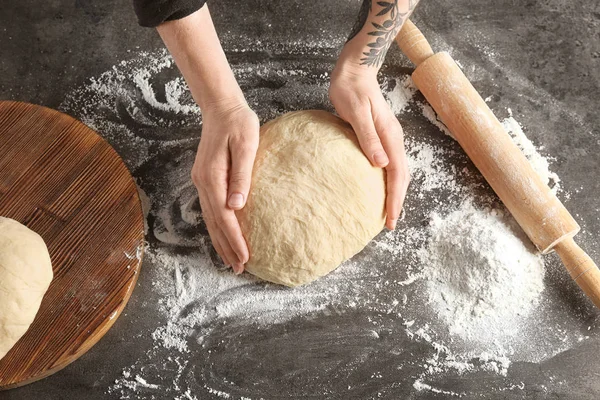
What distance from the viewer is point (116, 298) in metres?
1.55

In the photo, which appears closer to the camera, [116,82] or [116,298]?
[116,298]

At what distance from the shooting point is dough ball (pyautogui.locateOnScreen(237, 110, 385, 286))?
4.85ft

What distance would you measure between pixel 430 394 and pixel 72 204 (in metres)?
1.21

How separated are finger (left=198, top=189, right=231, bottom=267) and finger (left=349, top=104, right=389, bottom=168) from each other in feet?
1.56

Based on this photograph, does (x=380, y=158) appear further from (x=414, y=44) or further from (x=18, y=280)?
(x=18, y=280)

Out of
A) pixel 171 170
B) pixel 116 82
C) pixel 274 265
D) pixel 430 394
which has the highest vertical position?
pixel 116 82

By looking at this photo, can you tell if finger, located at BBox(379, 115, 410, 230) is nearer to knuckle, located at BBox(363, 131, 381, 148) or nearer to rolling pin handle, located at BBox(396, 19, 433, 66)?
knuckle, located at BBox(363, 131, 381, 148)

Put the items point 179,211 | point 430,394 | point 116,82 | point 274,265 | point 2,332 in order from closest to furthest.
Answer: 1. point 2,332
2. point 274,265
3. point 430,394
4. point 179,211
5. point 116,82

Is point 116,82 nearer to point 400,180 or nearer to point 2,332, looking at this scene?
point 2,332

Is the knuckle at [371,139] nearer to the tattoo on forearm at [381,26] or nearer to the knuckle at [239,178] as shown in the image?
the tattoo on forearm at [381,26]

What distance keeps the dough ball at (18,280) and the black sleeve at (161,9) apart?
0.66 meters

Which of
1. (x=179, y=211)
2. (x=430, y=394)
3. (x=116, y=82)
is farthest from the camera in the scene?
(x=116, y=82)

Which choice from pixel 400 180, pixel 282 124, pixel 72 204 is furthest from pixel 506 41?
pixel 72 204

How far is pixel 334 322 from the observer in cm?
168
